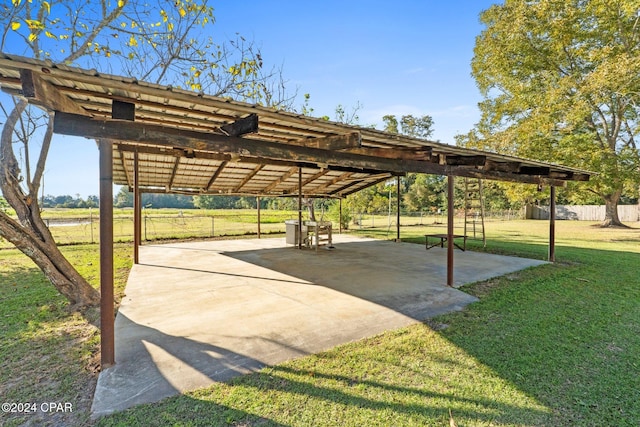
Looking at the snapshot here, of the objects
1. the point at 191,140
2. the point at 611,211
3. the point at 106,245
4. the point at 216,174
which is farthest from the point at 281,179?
the point at 611,211

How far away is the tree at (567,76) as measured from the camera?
36.9 feet

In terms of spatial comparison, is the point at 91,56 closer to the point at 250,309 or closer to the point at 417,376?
the point at 250,309

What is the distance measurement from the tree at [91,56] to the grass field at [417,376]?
97 cm

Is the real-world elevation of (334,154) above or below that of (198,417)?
above

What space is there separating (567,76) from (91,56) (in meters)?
16.0

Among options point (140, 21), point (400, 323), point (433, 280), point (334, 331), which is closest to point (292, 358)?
point (334, 331)

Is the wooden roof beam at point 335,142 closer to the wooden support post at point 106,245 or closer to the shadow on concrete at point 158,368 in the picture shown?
the wooden support post at point 106,245

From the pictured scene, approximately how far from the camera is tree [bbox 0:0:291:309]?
378cm

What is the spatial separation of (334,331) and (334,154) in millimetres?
2133

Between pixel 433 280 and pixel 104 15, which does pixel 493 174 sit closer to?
pixel 433 280

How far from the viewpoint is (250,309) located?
3955 millimetres

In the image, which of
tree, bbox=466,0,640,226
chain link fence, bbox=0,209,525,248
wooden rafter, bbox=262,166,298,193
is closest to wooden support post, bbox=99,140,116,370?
chain link fence, bbox=0,209,525,248

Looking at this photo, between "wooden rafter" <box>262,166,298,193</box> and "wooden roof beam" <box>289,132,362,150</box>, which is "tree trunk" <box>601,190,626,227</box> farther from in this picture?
"wooden roof beam" <box>289,132,362,150</box>

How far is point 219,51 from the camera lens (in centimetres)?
695
